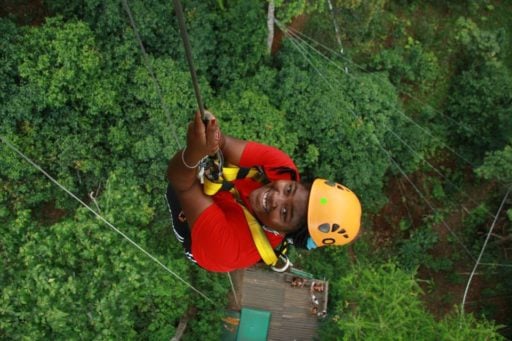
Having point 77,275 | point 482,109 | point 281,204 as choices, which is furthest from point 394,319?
point 482,109

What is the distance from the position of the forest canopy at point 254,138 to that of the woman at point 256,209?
2122mm

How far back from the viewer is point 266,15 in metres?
7.59

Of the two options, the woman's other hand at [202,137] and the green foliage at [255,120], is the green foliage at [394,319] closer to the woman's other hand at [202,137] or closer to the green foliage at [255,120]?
the green foliage at [255,120]

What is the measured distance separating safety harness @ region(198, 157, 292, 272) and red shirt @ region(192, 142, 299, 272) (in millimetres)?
38

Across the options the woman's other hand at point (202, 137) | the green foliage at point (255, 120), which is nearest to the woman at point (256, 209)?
the woman's other hand at point (202, 137)

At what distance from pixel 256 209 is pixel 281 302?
17.1 feet

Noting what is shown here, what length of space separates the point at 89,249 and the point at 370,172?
470 cm

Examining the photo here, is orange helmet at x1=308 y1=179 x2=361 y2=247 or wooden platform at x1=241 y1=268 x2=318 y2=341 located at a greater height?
orange helmet at x1=308 y1=179 x2=361 y2=247

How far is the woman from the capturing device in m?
2.80

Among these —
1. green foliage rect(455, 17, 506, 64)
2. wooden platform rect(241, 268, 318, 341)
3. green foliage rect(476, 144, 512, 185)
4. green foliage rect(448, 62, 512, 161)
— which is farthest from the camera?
green foliage rect(455, 17, 506, 64)

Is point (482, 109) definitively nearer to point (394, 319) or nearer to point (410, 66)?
point (410, 66)

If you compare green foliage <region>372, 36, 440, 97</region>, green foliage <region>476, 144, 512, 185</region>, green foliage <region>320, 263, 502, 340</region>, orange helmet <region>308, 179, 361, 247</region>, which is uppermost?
orange helmet <region>308, 179, 361, 247</region>

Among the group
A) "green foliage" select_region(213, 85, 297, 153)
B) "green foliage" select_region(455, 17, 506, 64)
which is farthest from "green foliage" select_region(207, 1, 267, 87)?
"green foliage" select_region(455, 17, 506, 64)

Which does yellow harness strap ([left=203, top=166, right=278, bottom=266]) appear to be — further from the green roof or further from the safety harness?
the green roof
